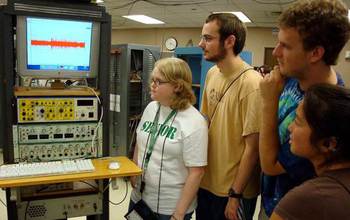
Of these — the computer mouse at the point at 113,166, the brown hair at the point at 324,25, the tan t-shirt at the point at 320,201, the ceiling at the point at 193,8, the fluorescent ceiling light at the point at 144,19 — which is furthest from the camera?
the fluorescent ceiling light at the point at 144,19

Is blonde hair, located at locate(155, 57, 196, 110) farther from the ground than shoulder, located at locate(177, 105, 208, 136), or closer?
farther from the ground

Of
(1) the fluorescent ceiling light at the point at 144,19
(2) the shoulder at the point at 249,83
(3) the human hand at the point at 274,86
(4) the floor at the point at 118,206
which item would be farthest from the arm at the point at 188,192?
(1) the fluorescent ceiling light at the point at 144,19

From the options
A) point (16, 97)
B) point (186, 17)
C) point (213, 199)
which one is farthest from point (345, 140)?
point (186, 17)

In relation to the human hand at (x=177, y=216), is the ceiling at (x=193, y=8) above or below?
above

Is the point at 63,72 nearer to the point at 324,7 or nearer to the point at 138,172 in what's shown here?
the point at 138,172

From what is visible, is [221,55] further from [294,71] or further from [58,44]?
[58,44]

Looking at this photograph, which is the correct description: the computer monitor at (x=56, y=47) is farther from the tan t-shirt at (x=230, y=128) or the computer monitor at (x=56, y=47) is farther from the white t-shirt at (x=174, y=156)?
the tan t-shirt at (x=230, y=128)

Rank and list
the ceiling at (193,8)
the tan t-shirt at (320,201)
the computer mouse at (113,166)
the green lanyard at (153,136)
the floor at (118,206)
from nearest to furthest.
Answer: the tan t-shirt at (320,201), the green lanyard at (153,136), the computer mouse at (113,166), the floor at (118,206), the ceiling at (193,8)

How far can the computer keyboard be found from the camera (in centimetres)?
164

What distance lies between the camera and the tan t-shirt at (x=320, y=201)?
836 mm

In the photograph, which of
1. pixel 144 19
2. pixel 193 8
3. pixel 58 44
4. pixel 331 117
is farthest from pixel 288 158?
pixel 144 19

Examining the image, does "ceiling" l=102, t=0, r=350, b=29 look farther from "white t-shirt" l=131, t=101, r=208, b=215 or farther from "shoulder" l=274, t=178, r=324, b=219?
"shoulder" l=274, t=178, r=324, b=219

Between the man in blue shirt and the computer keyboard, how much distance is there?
0.97 m

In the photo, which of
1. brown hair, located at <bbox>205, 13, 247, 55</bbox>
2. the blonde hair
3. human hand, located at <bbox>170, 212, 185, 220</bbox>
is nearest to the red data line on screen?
the blonde hair
